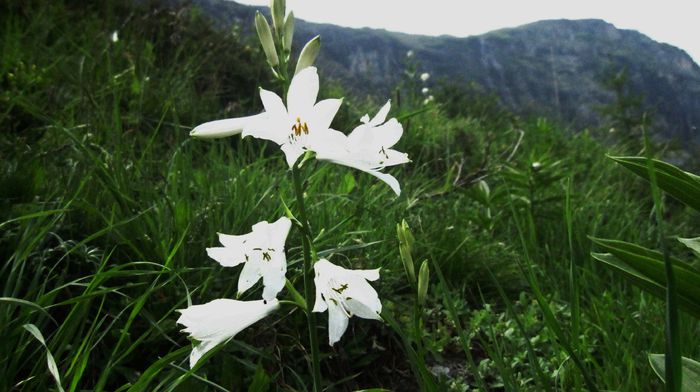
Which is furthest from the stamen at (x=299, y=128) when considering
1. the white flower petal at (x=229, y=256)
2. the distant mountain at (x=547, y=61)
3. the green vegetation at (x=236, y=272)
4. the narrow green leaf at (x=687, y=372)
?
the distant mountain at (x=547, y=61)

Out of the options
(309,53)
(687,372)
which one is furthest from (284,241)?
(687,372)

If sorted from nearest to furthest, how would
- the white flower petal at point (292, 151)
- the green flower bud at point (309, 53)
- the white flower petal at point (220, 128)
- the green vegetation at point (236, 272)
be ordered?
the white flower petal at point (292, 151) → the white flower petal at point (220, 128) → the green flower bud at point (309, 53) → the green vegetation at point (236, 272)

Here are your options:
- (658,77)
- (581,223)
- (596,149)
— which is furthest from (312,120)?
(658,77)

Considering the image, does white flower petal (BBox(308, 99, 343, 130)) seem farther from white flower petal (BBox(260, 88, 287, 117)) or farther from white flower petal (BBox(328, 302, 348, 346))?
white flower petal (BBox(328, 302, 348, 346))

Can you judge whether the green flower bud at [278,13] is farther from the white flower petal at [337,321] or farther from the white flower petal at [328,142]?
the white flower petal at [337,321]

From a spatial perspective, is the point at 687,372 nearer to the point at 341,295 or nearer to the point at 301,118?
the point at 341,295

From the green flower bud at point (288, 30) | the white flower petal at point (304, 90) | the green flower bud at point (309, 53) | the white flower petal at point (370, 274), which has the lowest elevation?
the white flower petal at point (370, 274)

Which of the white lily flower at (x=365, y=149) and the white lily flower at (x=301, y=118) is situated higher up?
the white lily flower at (x=301, y=118)

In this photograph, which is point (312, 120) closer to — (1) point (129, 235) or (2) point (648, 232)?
(1) point (129, 235)
